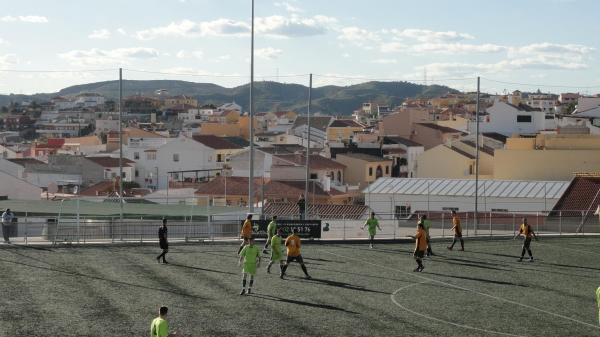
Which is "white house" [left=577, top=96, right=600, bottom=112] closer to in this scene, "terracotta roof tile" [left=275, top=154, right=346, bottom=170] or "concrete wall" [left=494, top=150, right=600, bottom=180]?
"terracotta roof tile" [left=275, top=154, right=346, bottom=170]

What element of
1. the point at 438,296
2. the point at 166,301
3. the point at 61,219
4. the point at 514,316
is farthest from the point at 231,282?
Answer: the point at 61,219

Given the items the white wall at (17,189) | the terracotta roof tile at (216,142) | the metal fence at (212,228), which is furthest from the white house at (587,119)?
the white wall at (17,189)

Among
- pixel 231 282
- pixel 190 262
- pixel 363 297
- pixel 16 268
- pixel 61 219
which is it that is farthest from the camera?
pixel 61 219

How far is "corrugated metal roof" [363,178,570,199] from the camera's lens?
2142 inches

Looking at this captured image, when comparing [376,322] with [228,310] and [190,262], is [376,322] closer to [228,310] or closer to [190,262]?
[228,310]

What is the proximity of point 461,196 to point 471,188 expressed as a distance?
1.36 m

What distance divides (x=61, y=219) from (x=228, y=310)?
689 inches

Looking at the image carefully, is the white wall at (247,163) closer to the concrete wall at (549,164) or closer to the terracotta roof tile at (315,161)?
the terracotta roof tile at (315,161)

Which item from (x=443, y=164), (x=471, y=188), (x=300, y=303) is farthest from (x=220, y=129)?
(x=300, y=303)

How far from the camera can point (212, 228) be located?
3788cm

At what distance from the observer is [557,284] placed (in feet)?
89.7

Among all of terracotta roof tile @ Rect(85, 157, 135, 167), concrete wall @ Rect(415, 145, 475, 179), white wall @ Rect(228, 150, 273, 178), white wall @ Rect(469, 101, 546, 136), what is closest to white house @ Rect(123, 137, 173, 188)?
terracotta roof tile @ Rect(85, 157, 135, 167)

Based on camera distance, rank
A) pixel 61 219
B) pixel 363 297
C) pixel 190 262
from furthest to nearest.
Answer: pixel 61 219, pixel 190 262, pixel 363 297

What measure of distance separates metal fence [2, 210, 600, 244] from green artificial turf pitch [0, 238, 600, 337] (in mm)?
2132
